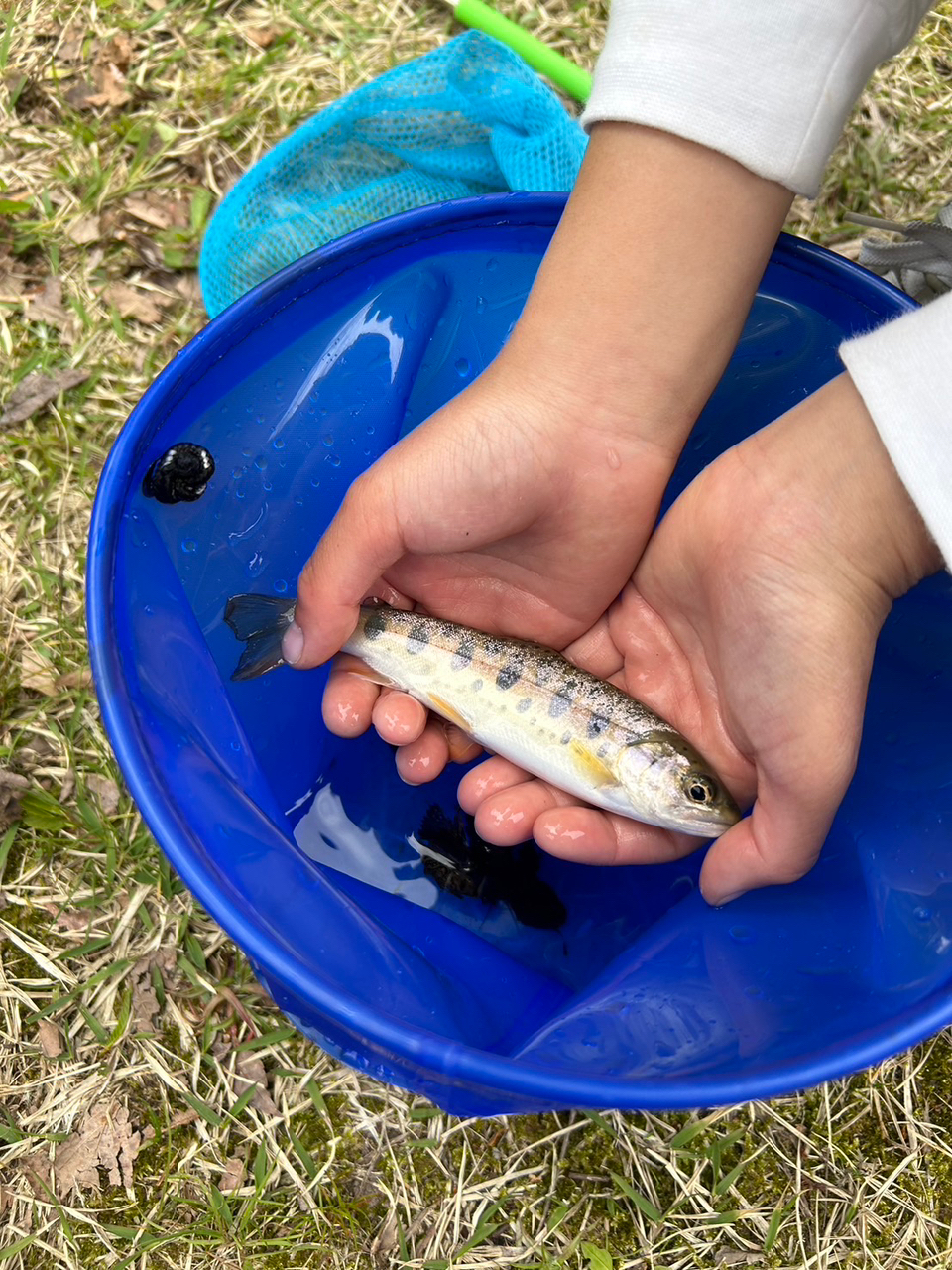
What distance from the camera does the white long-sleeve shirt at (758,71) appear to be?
1985mm

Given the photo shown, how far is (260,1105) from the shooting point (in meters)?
2.72

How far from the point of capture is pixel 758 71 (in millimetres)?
2016

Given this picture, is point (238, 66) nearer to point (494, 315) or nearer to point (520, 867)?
point (494, 315)

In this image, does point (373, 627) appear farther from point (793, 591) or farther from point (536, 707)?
point (793, 591)

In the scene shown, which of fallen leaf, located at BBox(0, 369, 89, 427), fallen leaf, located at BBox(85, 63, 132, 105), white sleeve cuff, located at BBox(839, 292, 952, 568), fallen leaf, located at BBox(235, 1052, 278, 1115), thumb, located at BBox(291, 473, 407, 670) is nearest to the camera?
white sleeve cuff, located at BBox(839, 292, 952, 568)

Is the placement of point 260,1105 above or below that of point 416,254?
below

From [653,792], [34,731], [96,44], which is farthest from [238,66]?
[653,792]

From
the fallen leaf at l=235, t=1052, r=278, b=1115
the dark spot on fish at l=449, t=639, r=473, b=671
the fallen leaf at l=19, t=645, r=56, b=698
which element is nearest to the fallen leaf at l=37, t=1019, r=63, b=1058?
the fallen leaf at l=235, t=1052, r=278, b=1115

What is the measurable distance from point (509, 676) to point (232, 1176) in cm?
149

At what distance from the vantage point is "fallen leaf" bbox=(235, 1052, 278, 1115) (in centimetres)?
272

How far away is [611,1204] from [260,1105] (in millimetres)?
953

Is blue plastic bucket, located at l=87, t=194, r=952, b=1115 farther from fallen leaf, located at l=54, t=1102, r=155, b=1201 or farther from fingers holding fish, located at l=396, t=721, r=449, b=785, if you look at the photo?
fallen leaf, located at l=54, t=1102, r=155, b=1201

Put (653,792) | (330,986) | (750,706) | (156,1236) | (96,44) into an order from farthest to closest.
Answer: (96,44), (156,1236), (653,792), (750,706), (330,986)

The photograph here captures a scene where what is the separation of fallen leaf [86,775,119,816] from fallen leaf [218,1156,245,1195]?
3.27 feet
